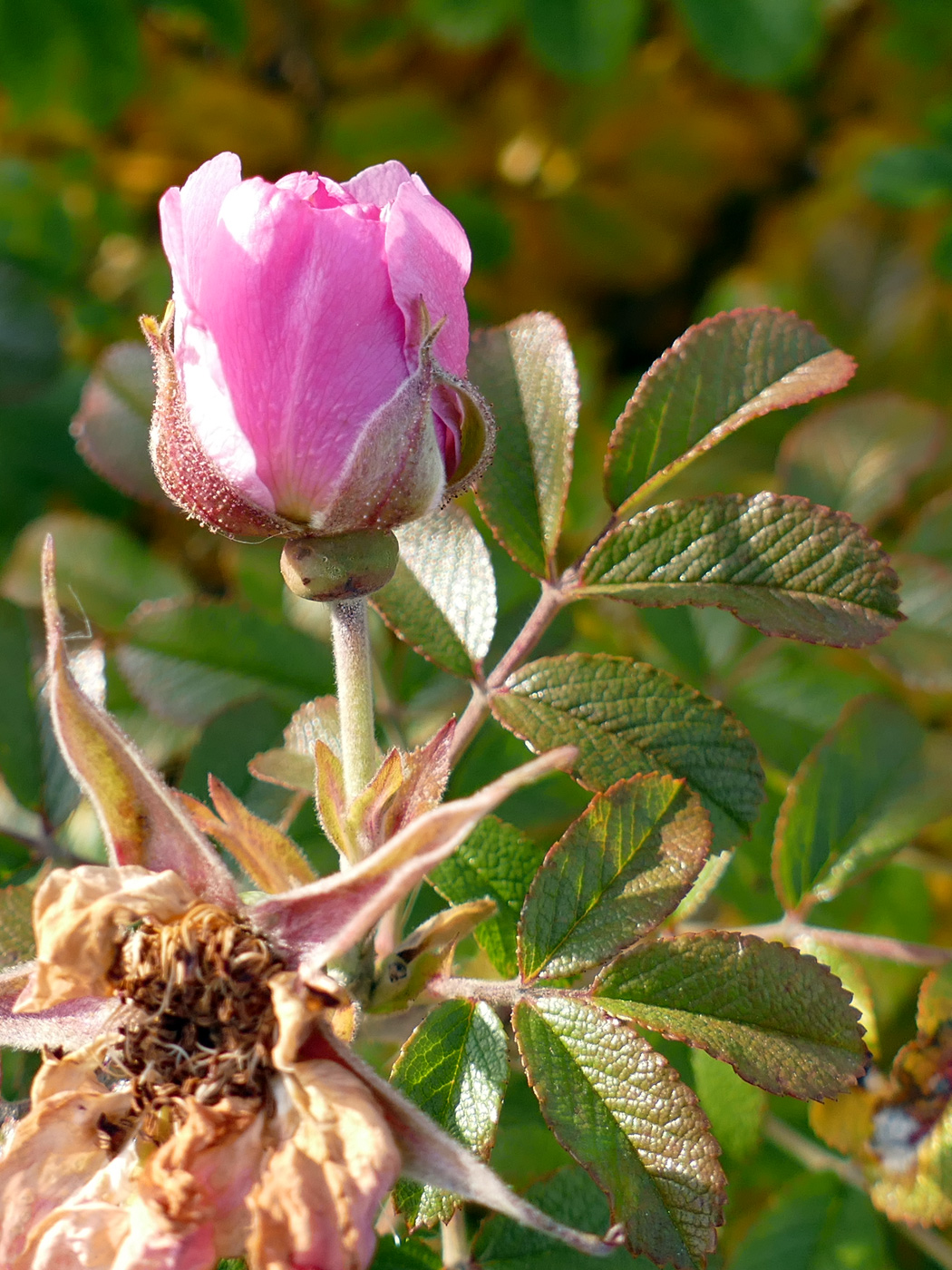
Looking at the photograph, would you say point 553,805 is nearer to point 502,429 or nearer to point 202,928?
point 502,429

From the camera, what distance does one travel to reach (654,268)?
2482mm

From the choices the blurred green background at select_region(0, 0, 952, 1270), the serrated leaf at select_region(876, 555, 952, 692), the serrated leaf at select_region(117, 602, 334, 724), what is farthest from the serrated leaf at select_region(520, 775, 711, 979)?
the serrated leaf at select_region(876, 555, 952, 692)

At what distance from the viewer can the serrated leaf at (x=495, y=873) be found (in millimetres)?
979

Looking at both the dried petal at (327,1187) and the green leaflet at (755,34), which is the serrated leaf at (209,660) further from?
the green leaflet at (755,34)

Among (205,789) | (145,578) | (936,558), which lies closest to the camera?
(205,789)

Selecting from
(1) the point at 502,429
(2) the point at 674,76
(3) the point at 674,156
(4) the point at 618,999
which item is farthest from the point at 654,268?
(4) the point at 618,999

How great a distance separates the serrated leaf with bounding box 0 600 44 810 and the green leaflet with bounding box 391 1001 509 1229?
544 mm

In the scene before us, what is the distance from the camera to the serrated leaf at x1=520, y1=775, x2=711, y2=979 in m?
0.85

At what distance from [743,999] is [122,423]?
105 cm

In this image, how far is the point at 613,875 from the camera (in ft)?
2.84

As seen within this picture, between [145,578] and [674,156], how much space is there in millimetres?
1482

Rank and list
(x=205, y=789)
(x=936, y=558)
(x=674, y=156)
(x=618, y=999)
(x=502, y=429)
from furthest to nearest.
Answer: (x=674, y=156)
(x=936, y=558)
(x=205, y=789)
(x=502, y=429)
(x=618, y=999)

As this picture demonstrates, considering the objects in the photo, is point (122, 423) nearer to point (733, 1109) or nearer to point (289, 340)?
point (289, 340)

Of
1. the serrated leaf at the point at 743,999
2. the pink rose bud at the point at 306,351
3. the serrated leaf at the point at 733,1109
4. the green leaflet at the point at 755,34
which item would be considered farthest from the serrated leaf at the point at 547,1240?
the green leaflet at the point at 755,34
